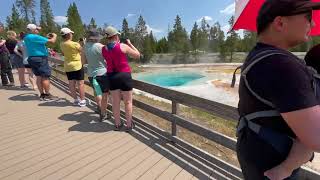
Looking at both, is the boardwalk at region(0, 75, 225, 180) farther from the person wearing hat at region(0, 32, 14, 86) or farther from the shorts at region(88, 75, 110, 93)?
the person wearing hat at region(0, 32, 14, 86)

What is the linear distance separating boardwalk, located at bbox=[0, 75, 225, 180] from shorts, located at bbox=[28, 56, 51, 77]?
1.44m

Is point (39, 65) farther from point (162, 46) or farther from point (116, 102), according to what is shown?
point (162, 46)

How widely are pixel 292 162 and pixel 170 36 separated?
7560 centimetres

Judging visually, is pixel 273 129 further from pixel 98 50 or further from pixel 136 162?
pixel 98 50

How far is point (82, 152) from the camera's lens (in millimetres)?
4750

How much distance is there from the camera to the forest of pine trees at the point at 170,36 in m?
63.8

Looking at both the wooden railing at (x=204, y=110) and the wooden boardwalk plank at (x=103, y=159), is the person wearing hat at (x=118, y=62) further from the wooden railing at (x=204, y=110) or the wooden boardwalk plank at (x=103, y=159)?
the wooden boardwalk plank at (x=103, y=159)

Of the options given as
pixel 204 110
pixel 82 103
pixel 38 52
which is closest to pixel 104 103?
pixel 82 103

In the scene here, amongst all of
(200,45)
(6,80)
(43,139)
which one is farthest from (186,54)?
(43,139)

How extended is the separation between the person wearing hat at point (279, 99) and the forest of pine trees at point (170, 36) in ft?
202

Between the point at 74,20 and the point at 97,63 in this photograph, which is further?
the point at 74,20

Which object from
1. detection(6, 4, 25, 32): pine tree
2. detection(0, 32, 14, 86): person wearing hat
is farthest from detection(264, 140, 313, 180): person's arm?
detection(6, 4, 25, 32): pine tree

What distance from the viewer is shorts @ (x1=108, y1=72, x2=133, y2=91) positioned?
5.32 m

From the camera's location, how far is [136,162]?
4.36 meters
